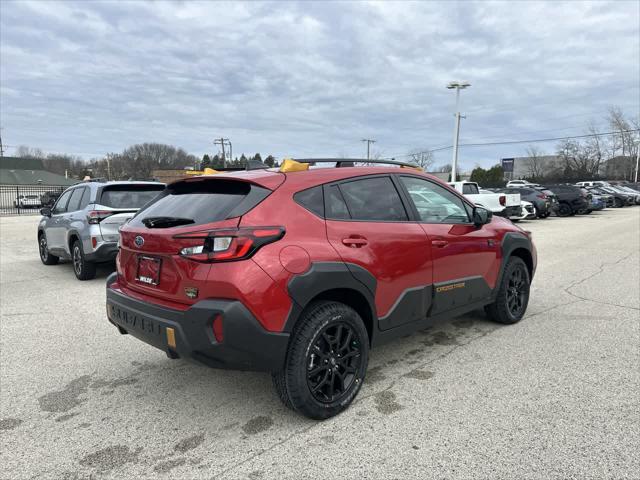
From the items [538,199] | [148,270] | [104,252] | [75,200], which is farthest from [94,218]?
[538,199]

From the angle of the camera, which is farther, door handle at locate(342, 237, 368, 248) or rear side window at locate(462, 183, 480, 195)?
rear side window at locate(462, 183, 480, 195)

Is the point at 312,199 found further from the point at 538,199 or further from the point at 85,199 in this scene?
the point at 538,199

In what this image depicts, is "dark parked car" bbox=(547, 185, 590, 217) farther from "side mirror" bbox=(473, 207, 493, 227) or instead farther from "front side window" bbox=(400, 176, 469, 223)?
"front side window" bbox=(400, 176, 469, 223)

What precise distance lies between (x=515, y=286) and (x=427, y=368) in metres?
1.77

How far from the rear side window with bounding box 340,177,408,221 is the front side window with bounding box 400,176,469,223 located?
0.22 m

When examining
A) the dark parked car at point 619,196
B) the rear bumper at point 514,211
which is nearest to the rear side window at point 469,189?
the rear bumper at point 514,211

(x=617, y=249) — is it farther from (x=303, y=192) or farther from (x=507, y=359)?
(x=303, y=192)

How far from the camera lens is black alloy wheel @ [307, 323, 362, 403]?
9.63 ft

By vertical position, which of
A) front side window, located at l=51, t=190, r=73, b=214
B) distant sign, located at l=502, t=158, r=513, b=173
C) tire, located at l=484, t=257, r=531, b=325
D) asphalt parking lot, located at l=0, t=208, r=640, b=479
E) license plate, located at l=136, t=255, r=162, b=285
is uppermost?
distant sign, located at l=502, t=158, r=513, b=173

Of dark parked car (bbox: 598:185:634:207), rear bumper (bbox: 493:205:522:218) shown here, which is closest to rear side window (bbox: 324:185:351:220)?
rear bumper (bbox: 493:205:522:218)

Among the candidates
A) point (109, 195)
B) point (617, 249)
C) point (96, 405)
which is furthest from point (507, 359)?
point (617, 249)

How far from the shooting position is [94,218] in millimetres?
7094

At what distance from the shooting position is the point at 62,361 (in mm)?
4082

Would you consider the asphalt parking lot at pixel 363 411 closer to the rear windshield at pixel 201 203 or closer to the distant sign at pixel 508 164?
the rear windshield at pixel 201 203
